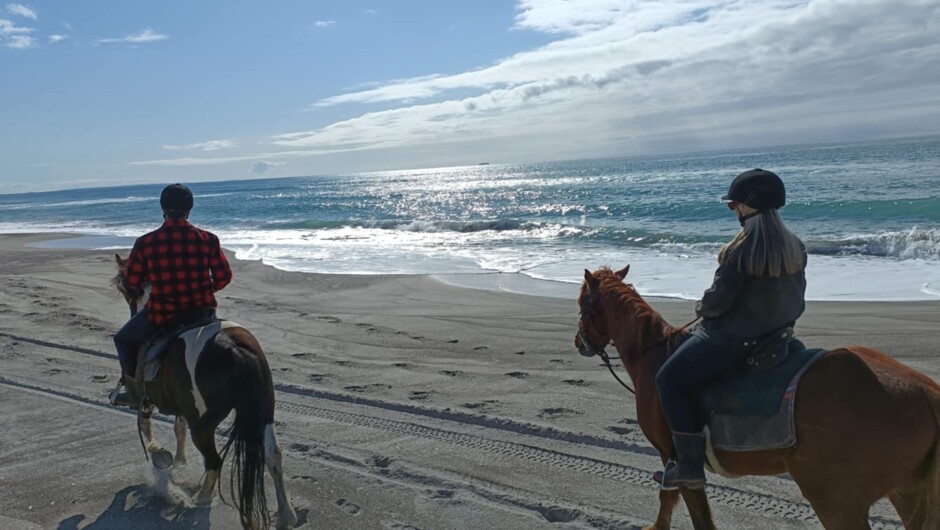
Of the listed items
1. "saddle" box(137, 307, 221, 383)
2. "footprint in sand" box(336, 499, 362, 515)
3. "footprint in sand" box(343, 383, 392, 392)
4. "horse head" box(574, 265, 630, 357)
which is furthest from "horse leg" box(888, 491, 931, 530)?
"footprint in sand" box(343, 383, 392, 392)

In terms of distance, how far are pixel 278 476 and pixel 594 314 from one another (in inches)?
92.1

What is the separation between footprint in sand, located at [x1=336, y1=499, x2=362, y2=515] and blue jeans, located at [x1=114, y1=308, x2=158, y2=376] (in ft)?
6.11

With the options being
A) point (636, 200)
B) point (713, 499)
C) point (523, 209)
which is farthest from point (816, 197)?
point (713, 499)

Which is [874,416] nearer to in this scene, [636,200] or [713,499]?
[713,499]

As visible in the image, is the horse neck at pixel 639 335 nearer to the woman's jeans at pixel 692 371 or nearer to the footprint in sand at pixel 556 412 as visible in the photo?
the woman's jeans at pixel 692 371

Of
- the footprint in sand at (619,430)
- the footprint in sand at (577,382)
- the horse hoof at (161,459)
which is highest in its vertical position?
A: the horse hoof at (161,459)

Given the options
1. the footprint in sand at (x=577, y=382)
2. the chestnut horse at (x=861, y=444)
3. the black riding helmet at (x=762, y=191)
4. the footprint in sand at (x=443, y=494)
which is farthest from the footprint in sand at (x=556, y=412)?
the black riding helmet at (x=762, y=191)

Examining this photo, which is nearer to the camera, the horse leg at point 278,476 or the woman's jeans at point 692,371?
the woman's jeans at point 692,371

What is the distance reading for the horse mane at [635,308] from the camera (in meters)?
4.29

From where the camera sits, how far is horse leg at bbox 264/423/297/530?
4645 millimetres

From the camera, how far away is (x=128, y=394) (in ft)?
Result: 18.9

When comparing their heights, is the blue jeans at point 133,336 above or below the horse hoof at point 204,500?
above

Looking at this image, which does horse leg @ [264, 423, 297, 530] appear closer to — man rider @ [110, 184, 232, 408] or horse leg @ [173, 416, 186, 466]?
man rider @ [110, 184, 232, 408]

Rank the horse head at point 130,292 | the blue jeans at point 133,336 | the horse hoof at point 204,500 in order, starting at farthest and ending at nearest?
the horse head at point 130,292
the blue jeans at point 133,336
the horse hoof at point 204,500
